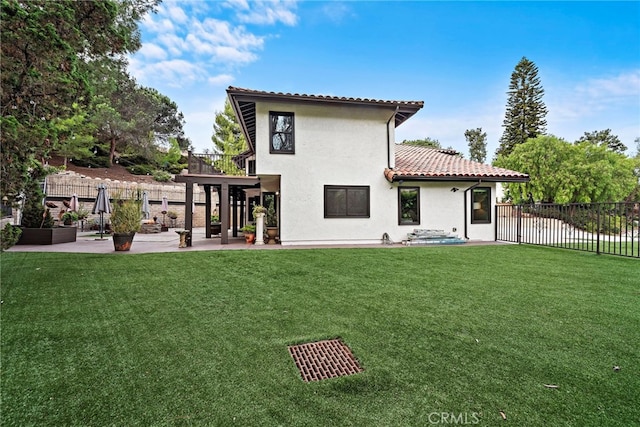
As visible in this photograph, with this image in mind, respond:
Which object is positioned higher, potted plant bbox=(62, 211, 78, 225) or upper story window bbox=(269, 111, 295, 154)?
upper story window bbox=(269, 111, 295, 154)

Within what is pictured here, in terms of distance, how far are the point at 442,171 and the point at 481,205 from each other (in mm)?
2417

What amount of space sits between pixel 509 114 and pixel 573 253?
29.5 metres

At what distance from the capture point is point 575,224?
9648 mm

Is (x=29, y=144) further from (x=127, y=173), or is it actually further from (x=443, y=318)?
(x=127, y=173)

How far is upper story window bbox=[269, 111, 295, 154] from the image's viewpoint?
1067 centimetres

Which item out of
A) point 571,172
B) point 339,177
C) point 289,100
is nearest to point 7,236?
point 289,100

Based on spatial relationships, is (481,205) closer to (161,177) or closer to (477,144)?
(161,177)

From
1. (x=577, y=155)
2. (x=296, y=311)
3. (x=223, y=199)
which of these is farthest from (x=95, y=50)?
(x=577, y=155)

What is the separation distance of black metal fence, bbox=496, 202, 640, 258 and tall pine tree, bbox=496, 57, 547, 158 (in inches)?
921

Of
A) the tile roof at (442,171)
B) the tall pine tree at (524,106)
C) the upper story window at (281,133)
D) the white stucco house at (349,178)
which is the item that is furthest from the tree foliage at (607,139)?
the upper story window at (281,133)

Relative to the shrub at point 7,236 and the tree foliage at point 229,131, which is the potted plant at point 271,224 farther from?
the tree foliage at point 229,131

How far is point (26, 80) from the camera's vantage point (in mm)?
4375

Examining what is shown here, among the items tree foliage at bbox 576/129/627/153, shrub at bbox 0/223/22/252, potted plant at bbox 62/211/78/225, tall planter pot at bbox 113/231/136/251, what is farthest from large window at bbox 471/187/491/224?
tree foliage at bbox 576/129/627/153

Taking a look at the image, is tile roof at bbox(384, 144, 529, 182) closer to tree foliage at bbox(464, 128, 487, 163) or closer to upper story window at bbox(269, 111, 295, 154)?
upper story window at bbox(269, 111, 295, 154)
